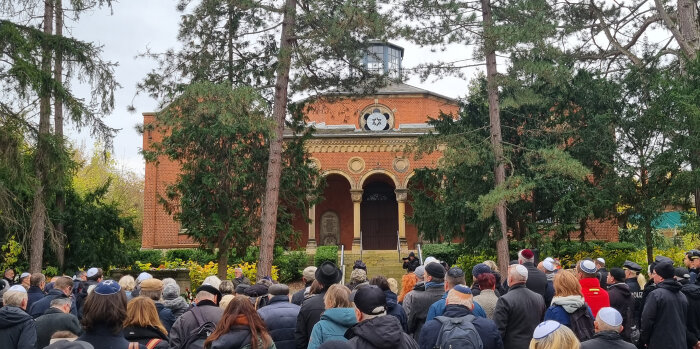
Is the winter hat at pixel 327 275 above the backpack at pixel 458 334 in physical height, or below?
above

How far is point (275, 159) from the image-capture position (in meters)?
17.5

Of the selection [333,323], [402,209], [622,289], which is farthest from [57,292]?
[402,209]

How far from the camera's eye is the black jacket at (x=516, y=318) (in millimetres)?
6762

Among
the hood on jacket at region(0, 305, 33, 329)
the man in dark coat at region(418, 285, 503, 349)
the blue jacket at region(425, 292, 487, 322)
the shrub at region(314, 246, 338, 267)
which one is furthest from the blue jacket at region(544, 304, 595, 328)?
the shrub at region(314, 246, 338, 267)

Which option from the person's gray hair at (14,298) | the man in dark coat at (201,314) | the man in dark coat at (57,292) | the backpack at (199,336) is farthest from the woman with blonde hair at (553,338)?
the man in dark coat at (57,292)

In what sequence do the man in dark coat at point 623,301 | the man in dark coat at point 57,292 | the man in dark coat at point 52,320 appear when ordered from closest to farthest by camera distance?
the man in dark coat at point 52,320 < the man in dark coat at point 57,292 < the man in dark coat at point 623,301

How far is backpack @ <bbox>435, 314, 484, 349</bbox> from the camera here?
5383mm

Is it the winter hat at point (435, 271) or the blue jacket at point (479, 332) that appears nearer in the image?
the blue jacket at point (479, 332)

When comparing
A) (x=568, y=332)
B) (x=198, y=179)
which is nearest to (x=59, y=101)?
(x=198, y=179)

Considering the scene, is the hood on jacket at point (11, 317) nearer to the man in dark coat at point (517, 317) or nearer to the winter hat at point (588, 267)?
the man in dark coat at point (517, 317)

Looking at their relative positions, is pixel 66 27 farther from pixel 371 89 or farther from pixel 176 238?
pixel 176 238

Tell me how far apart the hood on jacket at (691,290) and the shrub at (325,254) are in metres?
20.4

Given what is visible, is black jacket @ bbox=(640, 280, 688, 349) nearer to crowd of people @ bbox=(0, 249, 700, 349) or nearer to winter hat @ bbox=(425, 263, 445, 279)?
crowd of people @ bbox=(0, 249, 700, 349)

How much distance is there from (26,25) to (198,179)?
6.37 meters
